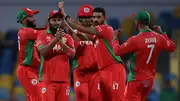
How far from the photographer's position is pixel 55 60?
7867 millimetres

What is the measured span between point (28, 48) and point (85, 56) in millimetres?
1076

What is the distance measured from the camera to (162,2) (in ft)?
42.7

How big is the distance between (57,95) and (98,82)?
92 centimetres

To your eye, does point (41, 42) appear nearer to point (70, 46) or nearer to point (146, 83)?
point (70, 46)

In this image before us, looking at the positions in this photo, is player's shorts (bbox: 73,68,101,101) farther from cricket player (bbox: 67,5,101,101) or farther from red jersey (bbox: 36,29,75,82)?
red jersey (bbox: 36,29,75,82)

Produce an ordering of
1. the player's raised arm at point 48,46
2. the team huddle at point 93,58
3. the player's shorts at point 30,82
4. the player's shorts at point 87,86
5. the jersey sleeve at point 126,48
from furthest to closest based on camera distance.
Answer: the player's shorts at point 30,82, the player's shorts at point 87,86, the jersey sleeve at point 126,48, the team huddle at point 93,58, the player's raised arm at point 48,46

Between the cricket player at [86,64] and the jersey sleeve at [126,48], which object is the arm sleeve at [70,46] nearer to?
the cricket player at [86,64]

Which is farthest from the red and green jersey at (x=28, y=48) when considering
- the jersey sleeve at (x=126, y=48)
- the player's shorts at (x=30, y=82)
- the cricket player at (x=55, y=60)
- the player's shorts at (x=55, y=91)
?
the jersey sleeve at (x=126, y=48)

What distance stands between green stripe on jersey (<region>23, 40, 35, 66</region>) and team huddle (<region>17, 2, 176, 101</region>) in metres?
0.21

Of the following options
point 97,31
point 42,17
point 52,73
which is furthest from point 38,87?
point 42,17

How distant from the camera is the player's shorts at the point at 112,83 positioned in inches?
320

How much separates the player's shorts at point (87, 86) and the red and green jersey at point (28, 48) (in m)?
0.85

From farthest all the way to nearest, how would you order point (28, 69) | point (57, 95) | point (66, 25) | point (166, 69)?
1. point (166, 69)
2. point (28, 69)
3. point (66, 25)
4. point (57, 95)

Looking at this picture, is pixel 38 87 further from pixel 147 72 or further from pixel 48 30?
pixel 147 72
